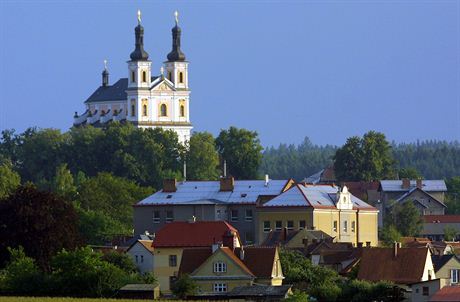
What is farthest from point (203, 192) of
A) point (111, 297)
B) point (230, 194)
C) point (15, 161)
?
point (15, 161)

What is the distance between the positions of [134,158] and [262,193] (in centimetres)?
5283

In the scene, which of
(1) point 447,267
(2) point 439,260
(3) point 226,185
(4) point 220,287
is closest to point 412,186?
(3) point 226,185

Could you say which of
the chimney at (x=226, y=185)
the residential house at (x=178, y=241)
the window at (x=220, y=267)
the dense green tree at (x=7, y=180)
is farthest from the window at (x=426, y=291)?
the dense green tree at (x=7, y=180)

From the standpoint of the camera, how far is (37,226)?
3976 inches

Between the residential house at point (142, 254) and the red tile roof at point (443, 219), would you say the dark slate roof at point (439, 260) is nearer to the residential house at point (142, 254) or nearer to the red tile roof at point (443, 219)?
the residential house at point (142, 254)

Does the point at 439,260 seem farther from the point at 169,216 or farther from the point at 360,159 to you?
the point at 360,159

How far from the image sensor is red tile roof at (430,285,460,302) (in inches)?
2873

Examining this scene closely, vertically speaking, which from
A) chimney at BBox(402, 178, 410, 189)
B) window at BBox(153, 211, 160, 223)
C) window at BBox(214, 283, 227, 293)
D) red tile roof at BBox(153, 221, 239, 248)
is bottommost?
window at BBox(214, 283, 227, 293)

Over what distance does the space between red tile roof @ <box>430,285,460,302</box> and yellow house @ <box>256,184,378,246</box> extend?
42.0m

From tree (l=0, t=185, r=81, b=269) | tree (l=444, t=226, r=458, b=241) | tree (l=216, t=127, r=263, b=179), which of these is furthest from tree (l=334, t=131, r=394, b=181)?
tree (l=0, t=185, r=81, b=269)

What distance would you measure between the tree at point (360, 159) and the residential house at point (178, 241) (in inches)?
2867

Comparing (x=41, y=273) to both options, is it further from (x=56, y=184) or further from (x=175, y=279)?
(x=56, y=184)

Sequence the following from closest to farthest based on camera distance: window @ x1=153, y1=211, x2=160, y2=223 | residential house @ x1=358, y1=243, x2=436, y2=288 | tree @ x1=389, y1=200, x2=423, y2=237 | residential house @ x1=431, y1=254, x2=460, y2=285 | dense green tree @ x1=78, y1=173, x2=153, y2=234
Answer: residential house @ x1=358, y1=243, x2=436, y2=288 < residential house @ x1=431, y1=254, x2=460, y2=285 < window @ x1=153, y1=211, x2=160, y2=223 < dense green tree @ x1=78, y1=173, x2=153, y2=234 < tree @ x1=389, y1=200, x2=423, y2=237

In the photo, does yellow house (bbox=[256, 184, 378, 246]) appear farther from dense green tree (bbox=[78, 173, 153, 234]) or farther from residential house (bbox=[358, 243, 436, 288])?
residential house (bbox=[358, 243, 436, 288])
